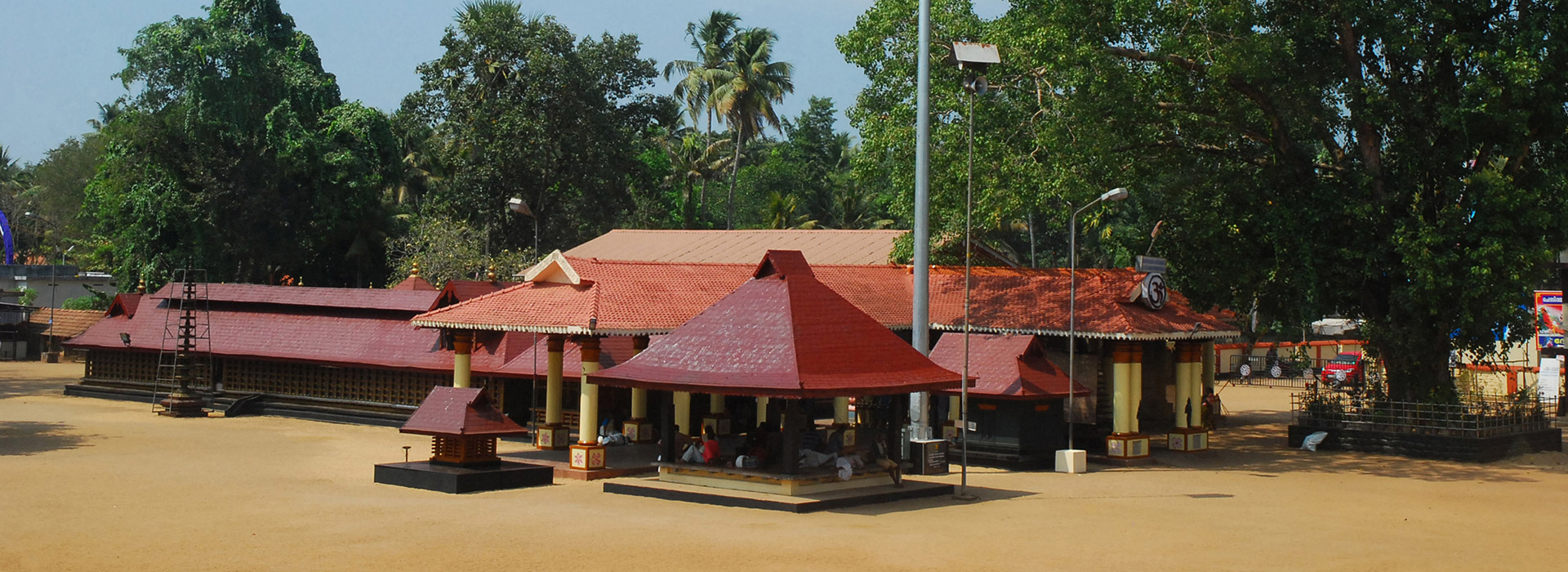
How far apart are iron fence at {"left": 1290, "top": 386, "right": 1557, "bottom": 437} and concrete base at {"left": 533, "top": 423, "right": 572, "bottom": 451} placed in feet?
52.6

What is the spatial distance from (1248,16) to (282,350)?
2428 centimetres

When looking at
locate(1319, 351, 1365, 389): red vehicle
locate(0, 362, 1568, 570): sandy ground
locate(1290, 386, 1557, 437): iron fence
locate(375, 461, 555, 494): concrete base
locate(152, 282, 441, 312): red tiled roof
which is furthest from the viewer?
locate(1319, 351, 1365, 389): red vehicle

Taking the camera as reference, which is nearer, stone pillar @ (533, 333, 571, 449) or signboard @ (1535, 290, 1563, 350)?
stone pillar @ (533, 333, 571, 449)

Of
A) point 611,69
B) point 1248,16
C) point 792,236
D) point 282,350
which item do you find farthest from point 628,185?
point 1248,16

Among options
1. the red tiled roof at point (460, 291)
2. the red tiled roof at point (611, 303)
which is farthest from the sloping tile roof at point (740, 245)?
the red tiled roof at point (460, 291)

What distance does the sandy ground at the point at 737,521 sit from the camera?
45.2 feet

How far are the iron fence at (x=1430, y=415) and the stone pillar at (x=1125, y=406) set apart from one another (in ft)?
16.0

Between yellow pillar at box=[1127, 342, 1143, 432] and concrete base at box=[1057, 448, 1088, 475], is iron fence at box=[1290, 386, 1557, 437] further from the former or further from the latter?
concrete base at box=[1057, 448, 1088, 475]

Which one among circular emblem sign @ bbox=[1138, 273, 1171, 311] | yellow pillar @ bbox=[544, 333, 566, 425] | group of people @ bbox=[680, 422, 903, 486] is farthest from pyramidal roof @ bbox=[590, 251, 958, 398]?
circular emblem sign @ bbox=[1138, 273, 1171, 311]

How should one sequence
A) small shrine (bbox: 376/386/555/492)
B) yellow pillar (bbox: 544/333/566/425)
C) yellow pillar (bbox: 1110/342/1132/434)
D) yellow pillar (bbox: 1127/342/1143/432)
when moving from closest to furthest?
small shrine (bbox: 376/386/555/492) → yellow pillar (bbox: 544/333/566/425) → yellow pillar (bbox: 1110/342/1132/434) → yellow pillar (bbox: 1127/342/1143/432)

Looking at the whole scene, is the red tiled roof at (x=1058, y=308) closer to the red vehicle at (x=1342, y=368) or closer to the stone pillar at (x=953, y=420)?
the stone pillar at (x=953, y=420)

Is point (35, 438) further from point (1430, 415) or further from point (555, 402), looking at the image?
point (1430, 415)

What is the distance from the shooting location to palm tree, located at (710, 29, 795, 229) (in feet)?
199

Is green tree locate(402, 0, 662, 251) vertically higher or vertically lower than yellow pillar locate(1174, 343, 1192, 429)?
higher
